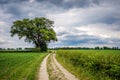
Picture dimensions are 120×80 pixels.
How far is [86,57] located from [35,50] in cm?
7767

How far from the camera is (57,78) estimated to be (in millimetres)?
18984

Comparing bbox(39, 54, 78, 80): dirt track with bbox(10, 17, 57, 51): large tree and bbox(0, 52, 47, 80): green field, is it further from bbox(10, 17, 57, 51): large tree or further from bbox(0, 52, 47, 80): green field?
bbox(10, 17, 57, 51): large tree

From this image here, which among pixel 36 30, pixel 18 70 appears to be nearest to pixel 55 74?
pixel 18 70

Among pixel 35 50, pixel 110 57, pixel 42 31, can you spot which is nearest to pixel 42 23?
pixel 42 31

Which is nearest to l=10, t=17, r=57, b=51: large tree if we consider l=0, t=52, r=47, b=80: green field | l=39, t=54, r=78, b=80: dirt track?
l=0, t=52, r=47, b=80: green field

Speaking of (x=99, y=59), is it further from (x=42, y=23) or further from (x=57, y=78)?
(x=42, y=23)

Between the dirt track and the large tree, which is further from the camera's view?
the large tree

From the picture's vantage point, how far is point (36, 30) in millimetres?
98188

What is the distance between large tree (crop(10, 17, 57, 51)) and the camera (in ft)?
322

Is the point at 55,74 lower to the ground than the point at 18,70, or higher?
lower

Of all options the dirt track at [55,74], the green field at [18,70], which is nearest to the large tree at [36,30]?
the green field at [18,70]

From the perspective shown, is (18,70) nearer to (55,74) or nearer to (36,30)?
(55,74)

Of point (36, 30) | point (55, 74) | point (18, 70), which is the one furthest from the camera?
point (36, 30)

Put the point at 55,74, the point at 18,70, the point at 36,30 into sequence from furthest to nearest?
the point at 36,30, the point at 18,70, the point at 55,74
